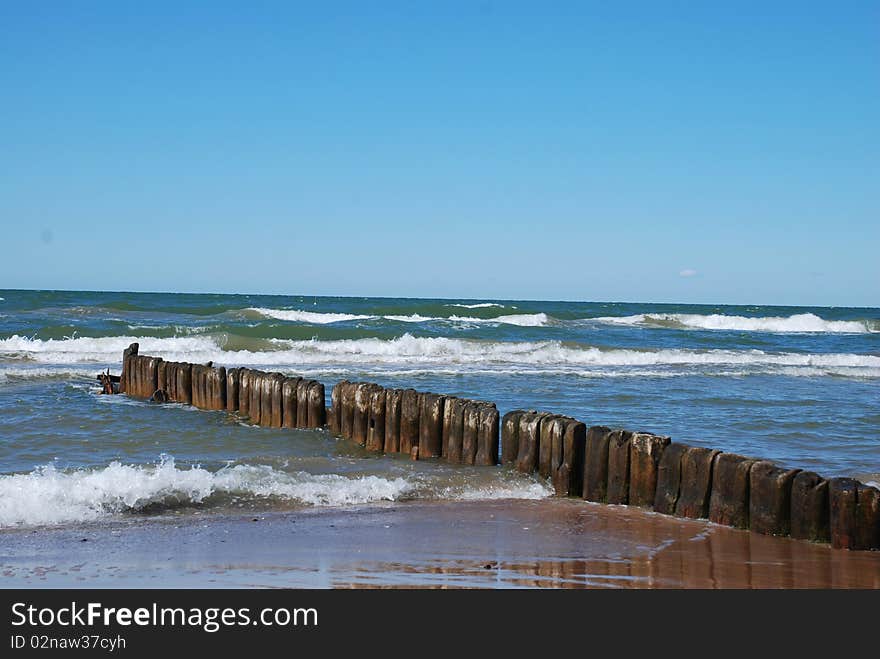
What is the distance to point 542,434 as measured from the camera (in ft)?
31.0

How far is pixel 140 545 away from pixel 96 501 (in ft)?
4.95

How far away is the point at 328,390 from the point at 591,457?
922 cm

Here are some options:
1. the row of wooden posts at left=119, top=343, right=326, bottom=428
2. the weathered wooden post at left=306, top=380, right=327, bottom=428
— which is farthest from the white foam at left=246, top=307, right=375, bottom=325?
the weathered wooden post at left=306, top=380, right=327, bottom=428

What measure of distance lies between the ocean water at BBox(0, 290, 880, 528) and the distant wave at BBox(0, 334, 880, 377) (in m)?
0.10

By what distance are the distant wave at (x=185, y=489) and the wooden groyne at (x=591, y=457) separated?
1.63 feet

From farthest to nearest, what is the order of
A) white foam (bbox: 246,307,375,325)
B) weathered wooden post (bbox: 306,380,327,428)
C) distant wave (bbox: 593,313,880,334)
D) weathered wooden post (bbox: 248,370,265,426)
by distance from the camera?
distant wave (bbox: 593,313,880,334), white foam (bbox: 246,307,375,325), weathered wooden post (bbox: 248,370,265,426), weathered wooden post (bbox: 306,380,327,428)

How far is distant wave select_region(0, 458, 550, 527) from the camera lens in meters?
7.98

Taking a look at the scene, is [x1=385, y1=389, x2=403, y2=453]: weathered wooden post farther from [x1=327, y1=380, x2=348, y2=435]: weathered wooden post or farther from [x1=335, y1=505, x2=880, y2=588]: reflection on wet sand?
[x1=335, y1=505, x2=880, y2=588]: reflection on wet sand

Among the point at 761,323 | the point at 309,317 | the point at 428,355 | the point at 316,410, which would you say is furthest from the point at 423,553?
the point at 761,323

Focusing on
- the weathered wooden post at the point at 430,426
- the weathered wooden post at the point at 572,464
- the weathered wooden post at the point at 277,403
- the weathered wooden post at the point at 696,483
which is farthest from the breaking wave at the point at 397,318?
the weathered wooden post at the point at 696,483

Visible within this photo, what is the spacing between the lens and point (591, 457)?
29.4ft

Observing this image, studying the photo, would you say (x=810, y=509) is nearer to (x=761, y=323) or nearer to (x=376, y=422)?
(x=376, y=422)
